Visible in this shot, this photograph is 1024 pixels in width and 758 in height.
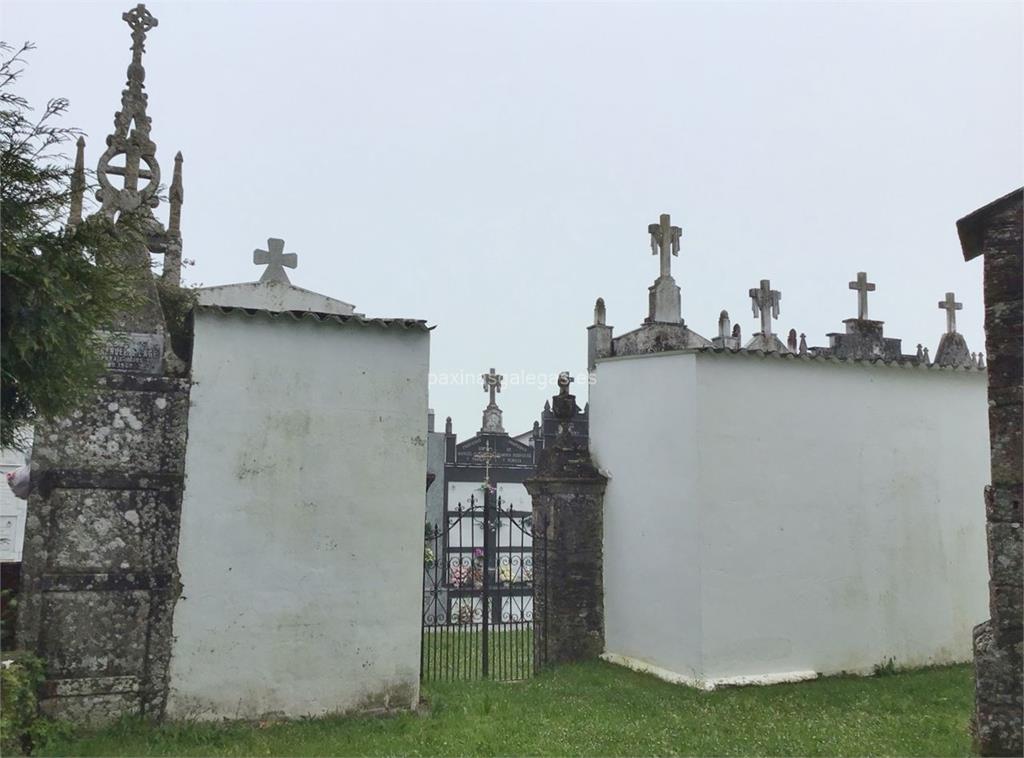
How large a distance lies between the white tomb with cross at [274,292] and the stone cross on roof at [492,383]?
1053 cm

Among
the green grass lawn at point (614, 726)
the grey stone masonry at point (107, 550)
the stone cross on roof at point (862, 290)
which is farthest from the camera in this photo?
the stone cross on roof at point (862, 290)

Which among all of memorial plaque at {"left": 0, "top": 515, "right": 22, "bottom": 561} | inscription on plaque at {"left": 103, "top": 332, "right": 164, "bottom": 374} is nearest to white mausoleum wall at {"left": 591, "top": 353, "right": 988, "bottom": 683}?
inscription on plaque at {"left": 103, "top": 332, "right": 164, "bottom": 374}

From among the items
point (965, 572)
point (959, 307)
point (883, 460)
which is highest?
point (959, 307)

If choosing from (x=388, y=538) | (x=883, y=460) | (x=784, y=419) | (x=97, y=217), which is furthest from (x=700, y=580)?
(x=97, y=217)

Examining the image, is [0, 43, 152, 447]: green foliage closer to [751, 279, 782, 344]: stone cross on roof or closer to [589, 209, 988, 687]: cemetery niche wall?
[589, 209, 988, 687]: cemetery niche wall

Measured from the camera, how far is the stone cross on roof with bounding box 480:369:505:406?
21.3m

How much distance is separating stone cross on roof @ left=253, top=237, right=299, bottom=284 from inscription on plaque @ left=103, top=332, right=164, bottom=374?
4.14 meters

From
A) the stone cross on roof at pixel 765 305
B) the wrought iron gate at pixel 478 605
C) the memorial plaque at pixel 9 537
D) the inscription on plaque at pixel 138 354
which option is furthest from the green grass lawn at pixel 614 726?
the memorial plaque at pixel 9 537

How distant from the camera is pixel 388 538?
7.21m

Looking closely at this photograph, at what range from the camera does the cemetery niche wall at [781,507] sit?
8938 mm

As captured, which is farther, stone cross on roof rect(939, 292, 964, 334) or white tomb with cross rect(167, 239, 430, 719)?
stone cross on roof rect(939, 292, 964, 334)

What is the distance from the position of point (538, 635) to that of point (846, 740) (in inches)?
170

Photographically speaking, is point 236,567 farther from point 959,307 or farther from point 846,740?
point 959,307

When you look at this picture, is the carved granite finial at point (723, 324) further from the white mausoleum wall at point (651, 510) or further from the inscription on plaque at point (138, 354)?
the inscription on plaque at point (138, 354)
